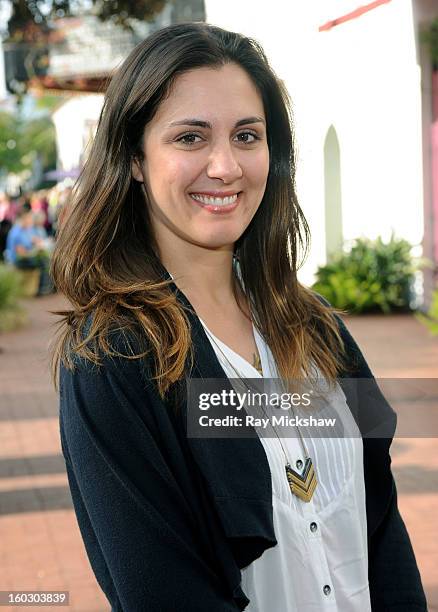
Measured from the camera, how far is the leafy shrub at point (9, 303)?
14375mm

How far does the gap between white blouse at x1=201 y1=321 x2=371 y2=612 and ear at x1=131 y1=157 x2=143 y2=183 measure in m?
0.36

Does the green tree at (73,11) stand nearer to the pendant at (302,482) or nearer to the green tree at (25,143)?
the pendant at (302,482)

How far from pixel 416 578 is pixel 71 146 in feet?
136

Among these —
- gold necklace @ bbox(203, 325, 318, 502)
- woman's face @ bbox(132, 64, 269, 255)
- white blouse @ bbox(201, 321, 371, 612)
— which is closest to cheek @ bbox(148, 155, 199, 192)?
woman's face @ bbox(132, 64, 269, 255)

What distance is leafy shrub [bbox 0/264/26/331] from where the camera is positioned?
47.2 ft

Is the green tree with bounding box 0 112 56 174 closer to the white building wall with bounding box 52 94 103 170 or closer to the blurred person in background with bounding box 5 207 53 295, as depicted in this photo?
the white building wall with bounding box 52 94 103 170

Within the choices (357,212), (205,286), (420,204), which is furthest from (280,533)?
(357,212)

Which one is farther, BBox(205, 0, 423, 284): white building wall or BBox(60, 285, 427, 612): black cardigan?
BBox(205, 0, 423, 284): white building wall

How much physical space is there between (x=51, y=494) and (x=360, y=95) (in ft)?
31.7

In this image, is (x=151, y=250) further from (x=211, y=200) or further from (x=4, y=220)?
(x=4, y=220)

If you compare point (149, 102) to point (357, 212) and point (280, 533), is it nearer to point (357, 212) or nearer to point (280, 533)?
point (280, 533)

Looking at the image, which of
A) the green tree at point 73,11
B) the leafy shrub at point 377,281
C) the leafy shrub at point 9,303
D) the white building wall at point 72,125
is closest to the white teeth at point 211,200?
the green tree at point 73,11

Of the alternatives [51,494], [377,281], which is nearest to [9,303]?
[377,281]

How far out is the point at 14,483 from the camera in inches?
244
